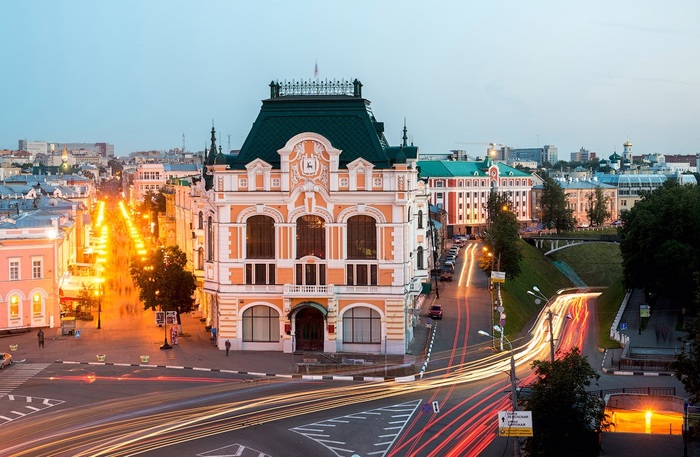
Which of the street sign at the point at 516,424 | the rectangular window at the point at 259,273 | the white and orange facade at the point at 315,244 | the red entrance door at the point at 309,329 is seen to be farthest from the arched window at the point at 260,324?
the street sign at the point at 516,424

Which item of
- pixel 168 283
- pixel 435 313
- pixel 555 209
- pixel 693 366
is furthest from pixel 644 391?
pixel 555 209

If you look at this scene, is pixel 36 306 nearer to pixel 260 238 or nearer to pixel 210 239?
pixel 210 239

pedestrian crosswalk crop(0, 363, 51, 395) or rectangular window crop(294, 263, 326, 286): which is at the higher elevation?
rectangular window crop(294, 263, 326, 286)

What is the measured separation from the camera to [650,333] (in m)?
66.6

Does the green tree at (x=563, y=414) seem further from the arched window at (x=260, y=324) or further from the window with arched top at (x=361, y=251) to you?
the arched window at (x=260, y=324)

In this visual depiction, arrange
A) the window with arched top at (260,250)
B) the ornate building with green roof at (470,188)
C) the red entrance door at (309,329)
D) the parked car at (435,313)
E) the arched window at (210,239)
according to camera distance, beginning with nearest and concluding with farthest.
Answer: the red entrance door at (309,329), the window with arched top at (260,250), the arched window at (210,239), the parked car at (435,313), the ornate building with green roof at (470,188)

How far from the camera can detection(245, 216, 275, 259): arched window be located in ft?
205

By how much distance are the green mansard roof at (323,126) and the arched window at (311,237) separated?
3.93 m

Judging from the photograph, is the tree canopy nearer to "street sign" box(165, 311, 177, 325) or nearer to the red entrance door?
the red entrance door

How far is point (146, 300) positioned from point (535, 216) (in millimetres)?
118154

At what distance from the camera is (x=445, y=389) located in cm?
5081

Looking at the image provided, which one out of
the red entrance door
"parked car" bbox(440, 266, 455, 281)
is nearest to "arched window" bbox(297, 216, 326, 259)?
the red entrance door

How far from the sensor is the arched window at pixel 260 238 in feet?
205

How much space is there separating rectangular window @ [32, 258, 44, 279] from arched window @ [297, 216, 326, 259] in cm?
2161
